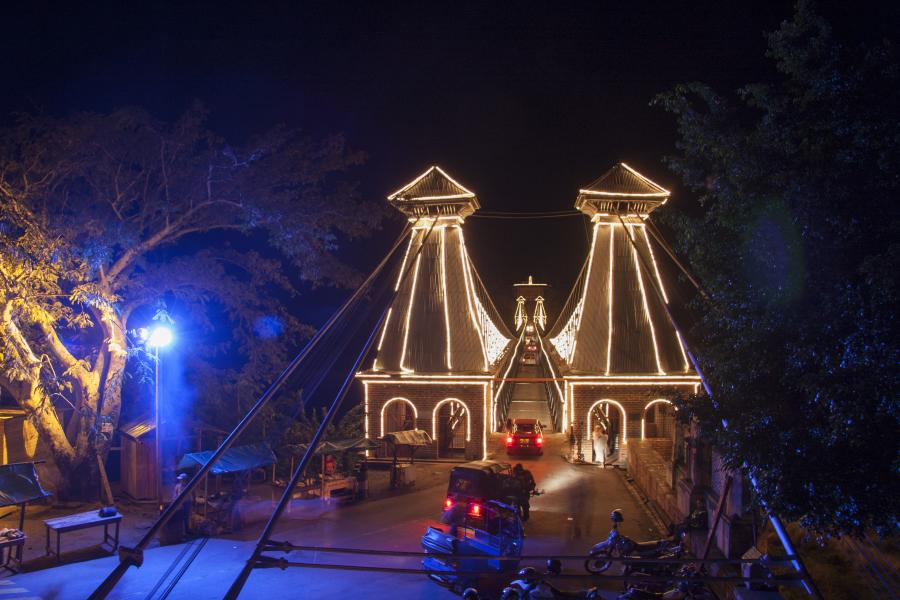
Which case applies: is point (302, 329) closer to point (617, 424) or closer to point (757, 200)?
point (617, 424)

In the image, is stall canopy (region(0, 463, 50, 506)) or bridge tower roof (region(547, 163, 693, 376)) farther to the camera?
bridge tower roof (region(547, 163, 693, 376))

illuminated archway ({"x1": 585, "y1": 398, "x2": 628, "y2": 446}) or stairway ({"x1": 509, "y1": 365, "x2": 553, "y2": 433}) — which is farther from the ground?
illuminated archway ({"x1": 585, "y1": 398, "x2": 628, "y2": 446})

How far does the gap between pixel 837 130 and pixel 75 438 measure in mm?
18530

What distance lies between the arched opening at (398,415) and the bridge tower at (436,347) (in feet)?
0.12

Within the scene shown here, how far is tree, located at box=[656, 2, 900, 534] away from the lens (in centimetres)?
485

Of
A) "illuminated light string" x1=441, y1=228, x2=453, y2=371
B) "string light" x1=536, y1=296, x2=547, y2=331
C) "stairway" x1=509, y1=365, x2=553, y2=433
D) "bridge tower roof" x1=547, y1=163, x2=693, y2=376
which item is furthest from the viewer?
"string light" x1=536, y1=296, x2=547, y2=331

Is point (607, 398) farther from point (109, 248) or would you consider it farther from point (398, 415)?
point (109, 248)

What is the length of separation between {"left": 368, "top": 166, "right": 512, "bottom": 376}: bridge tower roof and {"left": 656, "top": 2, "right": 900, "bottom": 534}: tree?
1693 cm

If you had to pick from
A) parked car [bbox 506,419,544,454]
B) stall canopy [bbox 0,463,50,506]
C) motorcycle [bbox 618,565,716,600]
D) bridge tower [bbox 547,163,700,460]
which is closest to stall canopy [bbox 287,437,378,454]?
stall canopy [bbox 0,463,50,506]

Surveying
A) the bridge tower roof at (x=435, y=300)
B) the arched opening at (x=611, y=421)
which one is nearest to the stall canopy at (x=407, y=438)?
the bridge tower roof at (x=435, y=300)

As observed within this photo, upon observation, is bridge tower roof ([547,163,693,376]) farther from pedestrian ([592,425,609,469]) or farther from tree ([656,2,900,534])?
tree ([656,2,900,534])

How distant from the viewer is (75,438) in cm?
1723

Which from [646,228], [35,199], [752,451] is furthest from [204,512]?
[646,228]

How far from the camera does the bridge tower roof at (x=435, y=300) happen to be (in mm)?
23828
